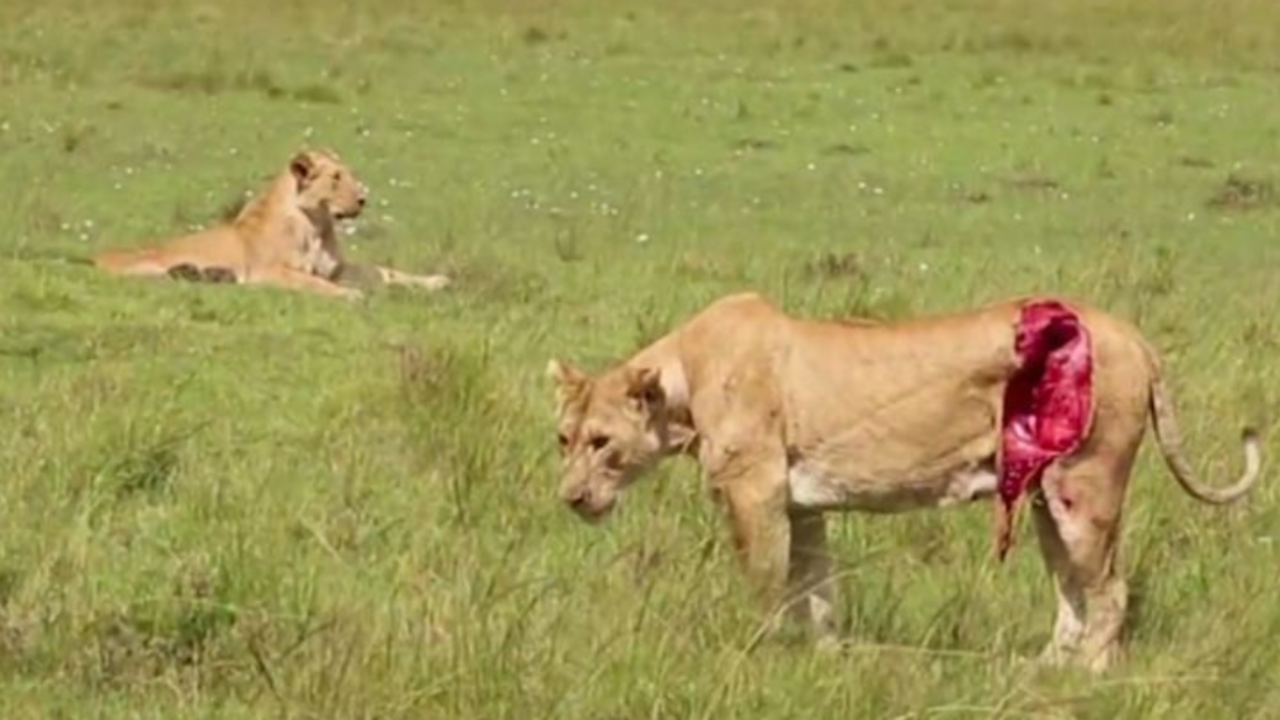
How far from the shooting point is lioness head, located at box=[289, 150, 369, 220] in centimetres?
1486

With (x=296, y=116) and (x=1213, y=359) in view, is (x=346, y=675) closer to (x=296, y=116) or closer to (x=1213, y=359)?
(x=1213, y=359)

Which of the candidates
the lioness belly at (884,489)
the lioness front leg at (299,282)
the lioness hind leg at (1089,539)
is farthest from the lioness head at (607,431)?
the lioness front leg at (299,282)

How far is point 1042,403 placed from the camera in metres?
6.64

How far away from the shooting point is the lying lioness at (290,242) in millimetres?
13695

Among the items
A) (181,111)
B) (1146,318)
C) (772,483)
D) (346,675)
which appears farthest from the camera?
(181,111)

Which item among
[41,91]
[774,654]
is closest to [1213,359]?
[774,654]

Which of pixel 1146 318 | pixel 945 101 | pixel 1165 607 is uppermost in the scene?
pixel 1165 607

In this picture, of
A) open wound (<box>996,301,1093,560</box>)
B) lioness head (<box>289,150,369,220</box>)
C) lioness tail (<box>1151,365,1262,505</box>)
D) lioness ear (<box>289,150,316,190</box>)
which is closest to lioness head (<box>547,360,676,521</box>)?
open wound (<box>996,301,1093,560</box>)

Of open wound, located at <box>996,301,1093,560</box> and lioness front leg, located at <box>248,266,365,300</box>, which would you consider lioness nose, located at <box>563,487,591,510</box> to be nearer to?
open wound, located at <box>996,301,1093,560</box>

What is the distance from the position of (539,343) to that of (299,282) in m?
3.02

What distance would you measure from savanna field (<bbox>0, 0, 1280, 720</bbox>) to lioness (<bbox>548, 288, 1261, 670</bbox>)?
164mm

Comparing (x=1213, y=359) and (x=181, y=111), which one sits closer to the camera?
(x=1213, y=359)

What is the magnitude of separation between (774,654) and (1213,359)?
5.48 meters

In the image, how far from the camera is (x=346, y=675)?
5.61m
